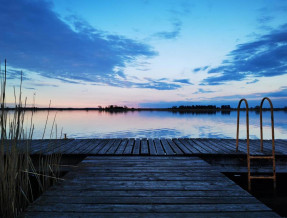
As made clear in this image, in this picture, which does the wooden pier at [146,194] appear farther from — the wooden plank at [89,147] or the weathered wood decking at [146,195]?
the wooden plank at [89,147]

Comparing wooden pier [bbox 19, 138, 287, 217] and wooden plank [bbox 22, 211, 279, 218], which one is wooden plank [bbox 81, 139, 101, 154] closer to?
wooden pier [bbox 19, 138, 287, 217]

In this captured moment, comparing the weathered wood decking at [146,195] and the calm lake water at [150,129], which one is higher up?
the weathered wood decking at [146,195]

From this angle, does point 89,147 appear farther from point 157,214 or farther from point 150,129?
point 150,129

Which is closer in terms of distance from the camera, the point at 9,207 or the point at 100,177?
the point at 9,207

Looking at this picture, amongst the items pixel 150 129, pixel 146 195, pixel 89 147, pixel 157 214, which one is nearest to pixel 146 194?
pixel 146 195

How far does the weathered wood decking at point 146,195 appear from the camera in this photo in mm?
2295

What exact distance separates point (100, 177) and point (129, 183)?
0.64 meters

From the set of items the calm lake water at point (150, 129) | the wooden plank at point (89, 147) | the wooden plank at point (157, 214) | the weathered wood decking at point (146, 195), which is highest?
the wooden plank at point (89, 147)

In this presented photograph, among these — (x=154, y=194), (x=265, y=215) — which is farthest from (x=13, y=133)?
(x=265, y=215)

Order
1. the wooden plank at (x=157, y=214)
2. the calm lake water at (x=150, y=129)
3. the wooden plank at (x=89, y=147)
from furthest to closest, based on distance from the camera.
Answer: the calm lake water at (x=150, y=129) < the wooden plank at (x=89, y=147) < the wooden plank at (x=157, y=214)

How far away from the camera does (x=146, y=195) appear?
8.96 ft

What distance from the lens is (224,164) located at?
17.7 feet

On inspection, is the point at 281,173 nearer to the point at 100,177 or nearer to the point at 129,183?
the point at 129,183

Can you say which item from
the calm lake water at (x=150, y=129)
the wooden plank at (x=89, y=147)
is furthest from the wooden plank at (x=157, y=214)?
the wooden plank at (x=89, y=147)
